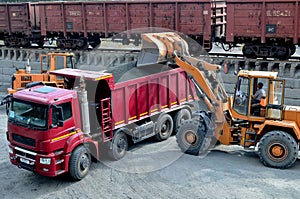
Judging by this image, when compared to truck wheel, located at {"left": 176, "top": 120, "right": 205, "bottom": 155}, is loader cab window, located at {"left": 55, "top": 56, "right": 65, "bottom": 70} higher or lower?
higher

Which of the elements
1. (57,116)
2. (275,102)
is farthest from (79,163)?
(275,102)

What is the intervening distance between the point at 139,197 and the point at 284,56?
34.8ft

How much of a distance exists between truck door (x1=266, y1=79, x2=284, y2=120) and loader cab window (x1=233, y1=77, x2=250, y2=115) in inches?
20.8

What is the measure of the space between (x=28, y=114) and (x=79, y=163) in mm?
1586

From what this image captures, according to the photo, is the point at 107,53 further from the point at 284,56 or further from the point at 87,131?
the point at 87,131

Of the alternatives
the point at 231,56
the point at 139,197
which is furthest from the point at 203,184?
the point at 231,56

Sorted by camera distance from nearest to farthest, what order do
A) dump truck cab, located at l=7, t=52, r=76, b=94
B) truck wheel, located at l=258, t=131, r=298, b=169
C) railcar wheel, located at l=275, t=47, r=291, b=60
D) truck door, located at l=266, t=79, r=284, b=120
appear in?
1. truck wheel, located at l=258, t=131, r=298, b=169
2. truck door, located at l=266, t=79, r=284, b=120
3. dump truck cab, located at l=7, t=52, r=76, b=94
4. railcar wheel, located at l=275, t=47, r=291, b=60

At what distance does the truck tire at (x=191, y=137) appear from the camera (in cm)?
1016

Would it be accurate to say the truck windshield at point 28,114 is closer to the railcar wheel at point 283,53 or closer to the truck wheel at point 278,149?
the truck wheel at point 278,149

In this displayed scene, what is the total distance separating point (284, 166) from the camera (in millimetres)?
9188

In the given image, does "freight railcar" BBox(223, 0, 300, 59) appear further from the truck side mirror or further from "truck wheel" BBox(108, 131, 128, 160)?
the truck side mirror

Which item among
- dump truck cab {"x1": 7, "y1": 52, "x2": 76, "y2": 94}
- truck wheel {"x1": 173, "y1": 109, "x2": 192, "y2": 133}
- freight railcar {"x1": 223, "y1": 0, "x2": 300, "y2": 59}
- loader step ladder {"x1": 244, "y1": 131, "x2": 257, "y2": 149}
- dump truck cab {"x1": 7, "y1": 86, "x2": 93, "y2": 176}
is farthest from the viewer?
freight railcar {"x1": 223, "y1": 0, "x2": 300, "y2": 59}

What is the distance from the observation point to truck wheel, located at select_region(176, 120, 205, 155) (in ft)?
33.3

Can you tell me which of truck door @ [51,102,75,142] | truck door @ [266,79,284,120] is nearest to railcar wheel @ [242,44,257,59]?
truck door @ [266,79,284,120]
